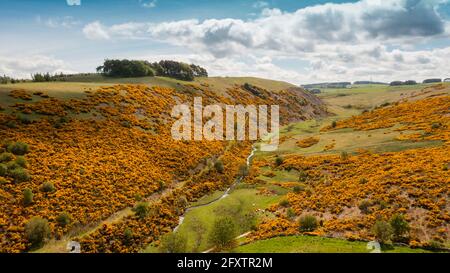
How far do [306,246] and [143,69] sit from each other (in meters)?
124

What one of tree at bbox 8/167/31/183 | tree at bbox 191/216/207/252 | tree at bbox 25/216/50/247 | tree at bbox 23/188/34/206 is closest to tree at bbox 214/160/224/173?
tree at bbox 191/216/207/252

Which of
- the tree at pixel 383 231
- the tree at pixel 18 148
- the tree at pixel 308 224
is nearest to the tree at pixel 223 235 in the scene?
the tree at pixel 308 224

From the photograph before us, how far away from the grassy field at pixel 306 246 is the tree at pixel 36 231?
25.1 metres

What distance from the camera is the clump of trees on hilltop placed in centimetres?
14738

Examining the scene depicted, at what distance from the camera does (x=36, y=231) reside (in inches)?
1615

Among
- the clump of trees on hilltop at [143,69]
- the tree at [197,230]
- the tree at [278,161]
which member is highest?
the clump of trees on hilltop at [143,69]

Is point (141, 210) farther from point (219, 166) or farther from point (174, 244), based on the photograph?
point (219, 166)

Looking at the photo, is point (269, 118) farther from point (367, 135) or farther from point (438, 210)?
point (438, 210)

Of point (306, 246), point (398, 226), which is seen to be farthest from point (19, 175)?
point (398, 226)

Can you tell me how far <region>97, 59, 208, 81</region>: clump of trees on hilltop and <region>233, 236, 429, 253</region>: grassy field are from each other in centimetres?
11810

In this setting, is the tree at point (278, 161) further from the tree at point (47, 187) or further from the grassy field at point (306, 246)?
the tree at point (47, 187)

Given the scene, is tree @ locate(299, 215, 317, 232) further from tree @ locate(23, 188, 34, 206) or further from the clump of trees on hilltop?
the clump of trees on hilltop

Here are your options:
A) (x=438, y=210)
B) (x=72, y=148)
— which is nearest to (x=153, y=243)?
(x=72, y=148)

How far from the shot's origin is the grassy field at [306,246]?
131ft
